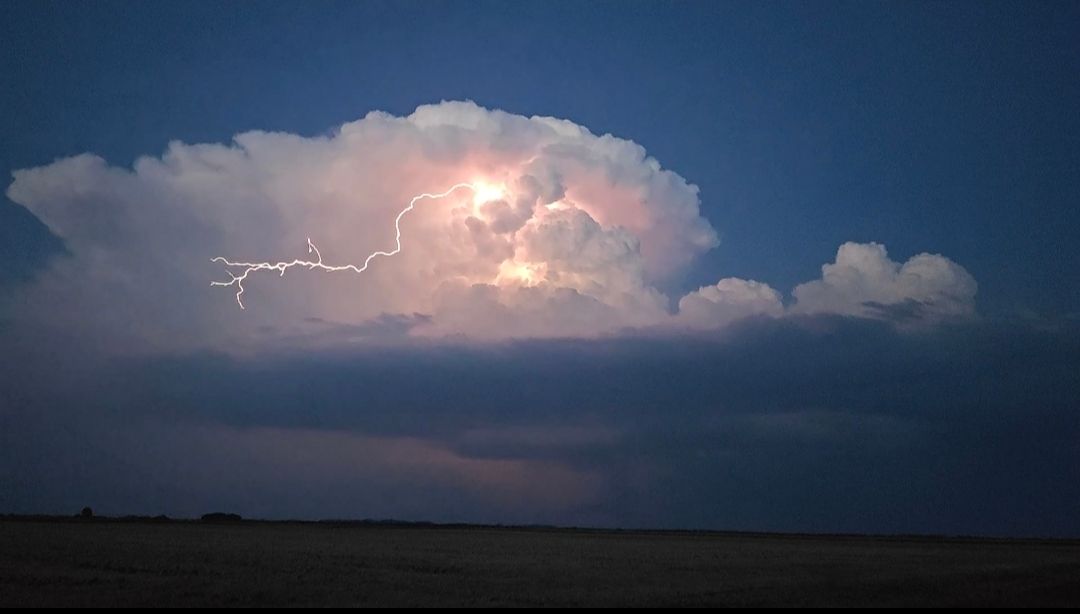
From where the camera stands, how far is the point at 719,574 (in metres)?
40.2

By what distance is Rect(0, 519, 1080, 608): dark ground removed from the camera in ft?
94.4

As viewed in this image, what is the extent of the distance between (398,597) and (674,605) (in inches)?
326

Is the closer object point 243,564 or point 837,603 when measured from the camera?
point 837,603

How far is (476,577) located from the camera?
36.8m

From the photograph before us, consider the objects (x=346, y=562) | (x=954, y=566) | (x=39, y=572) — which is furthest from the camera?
(x=954, y=566)

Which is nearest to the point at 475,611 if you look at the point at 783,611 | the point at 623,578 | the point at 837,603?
the point at 783,611

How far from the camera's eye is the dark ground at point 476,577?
2878 cm

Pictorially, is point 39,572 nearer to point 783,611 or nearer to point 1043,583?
point 783,611

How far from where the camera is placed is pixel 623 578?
3759 centimetres

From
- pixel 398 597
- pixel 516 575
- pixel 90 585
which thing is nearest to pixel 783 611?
pixel 398 597

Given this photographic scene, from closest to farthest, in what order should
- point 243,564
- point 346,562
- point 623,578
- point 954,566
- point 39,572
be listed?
point 39,572 → point 623,578 → point 243,564 → point 346,562 → point 954,566

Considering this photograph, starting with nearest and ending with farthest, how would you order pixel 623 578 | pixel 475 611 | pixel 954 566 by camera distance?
1. pixel 475 611
2. pixel 623 578
3. pixel 954 566

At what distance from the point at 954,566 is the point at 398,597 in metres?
34.2

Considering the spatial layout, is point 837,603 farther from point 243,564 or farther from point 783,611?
point 243,564
